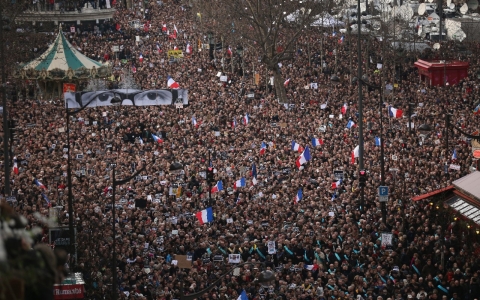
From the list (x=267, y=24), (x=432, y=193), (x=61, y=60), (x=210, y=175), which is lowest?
(x=432, y=193)

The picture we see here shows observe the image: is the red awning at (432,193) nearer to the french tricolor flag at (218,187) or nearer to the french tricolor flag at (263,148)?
the french tricolor flag at (218,187)

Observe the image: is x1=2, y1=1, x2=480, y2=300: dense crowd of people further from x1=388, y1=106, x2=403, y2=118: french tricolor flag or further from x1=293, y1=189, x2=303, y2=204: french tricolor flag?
x1=388, y1=106, x2=403, y2=118: french tricolor flag

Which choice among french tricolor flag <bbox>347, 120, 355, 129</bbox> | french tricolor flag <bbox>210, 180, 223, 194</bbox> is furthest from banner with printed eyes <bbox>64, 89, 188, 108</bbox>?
french tricolor flag <bbox>210, 180, 223, 194</bbox>

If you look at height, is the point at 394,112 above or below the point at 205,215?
above

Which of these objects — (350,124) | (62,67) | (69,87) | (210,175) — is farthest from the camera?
(62,67)

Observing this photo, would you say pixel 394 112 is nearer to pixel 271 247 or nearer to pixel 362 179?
pixel 362 179

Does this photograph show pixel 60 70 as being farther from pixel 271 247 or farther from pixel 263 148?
pixel 271 247

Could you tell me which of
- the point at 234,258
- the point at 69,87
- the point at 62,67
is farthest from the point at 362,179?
the point at 62,67

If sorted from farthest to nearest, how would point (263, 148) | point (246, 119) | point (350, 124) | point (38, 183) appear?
point (246, 119) < point (350, 124) < point (263, 148) < point (38, 183)

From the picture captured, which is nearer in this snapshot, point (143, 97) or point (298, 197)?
point (298, 197)
